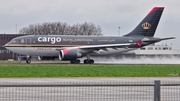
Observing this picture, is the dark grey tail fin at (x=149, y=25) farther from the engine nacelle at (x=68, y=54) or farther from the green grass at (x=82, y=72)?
the green grass at (x=82, y=72)

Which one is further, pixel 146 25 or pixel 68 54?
pixel 146 25

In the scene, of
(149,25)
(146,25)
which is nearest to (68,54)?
(146,25)

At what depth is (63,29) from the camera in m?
147

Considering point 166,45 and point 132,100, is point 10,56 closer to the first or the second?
point 166,45

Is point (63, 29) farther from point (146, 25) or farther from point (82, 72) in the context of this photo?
point (82, 72)

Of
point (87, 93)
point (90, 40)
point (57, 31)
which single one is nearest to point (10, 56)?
point (57, 31)

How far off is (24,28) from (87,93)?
143m

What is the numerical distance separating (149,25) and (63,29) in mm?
81463

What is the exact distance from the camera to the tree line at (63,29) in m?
146

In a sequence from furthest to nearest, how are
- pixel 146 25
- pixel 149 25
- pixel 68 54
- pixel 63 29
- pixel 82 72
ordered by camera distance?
pixel 63 29 < pixel 149 25 < pixel 146 25 < pixel 68 54 < pixel 82 72

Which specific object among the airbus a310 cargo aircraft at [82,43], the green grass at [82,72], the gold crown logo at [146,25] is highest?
the gold crown logo at [146,25]

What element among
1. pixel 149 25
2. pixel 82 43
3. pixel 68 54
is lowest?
pixel 68 54

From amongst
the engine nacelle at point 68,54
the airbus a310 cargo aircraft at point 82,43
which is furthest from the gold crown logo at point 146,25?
the engine nacelle at point 68,54

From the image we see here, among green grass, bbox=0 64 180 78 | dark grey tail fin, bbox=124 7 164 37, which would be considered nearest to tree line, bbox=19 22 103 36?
dark grey tail fin, bbox=124 7 164 37
